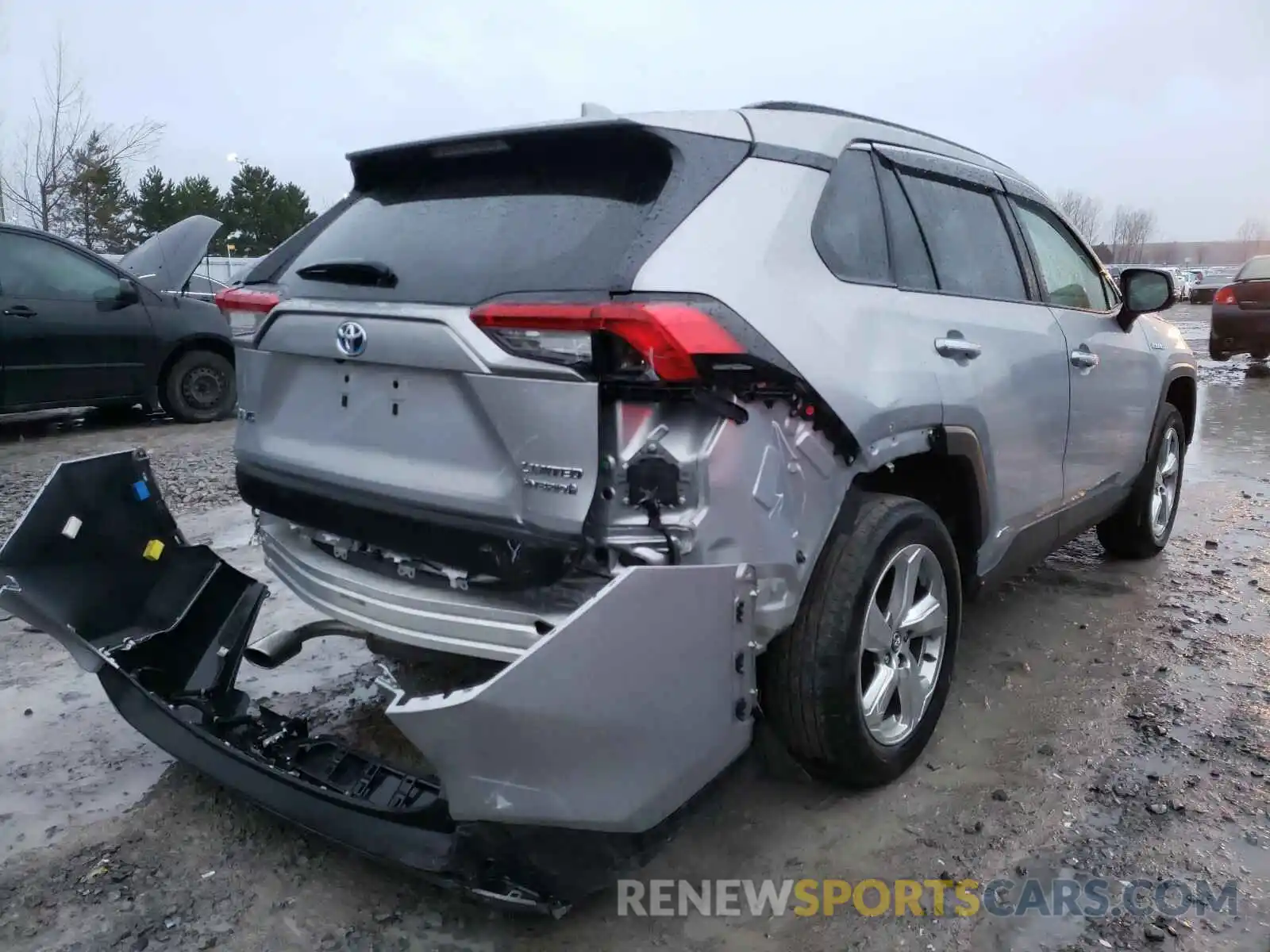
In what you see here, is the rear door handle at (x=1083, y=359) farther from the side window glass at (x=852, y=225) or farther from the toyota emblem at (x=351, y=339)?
the toyota emblem at (x=351, y=339)

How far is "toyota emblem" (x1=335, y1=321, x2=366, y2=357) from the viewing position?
2.39 meters

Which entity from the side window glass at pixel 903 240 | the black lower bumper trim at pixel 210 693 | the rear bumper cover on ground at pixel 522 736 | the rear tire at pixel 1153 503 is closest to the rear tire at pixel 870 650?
the rear bumper cover on ground at pixel 522 736

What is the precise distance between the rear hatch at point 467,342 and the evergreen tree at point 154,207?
3867cm

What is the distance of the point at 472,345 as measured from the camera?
2.15m

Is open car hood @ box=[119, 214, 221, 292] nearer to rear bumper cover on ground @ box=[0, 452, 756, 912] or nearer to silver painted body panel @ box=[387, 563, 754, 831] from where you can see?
rear bumper cover on ground @ box=[0, 452, 756, 912]

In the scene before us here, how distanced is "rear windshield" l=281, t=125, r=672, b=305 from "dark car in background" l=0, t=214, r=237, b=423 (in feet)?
17.2

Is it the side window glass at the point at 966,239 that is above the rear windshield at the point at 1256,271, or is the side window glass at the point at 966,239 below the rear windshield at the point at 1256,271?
above

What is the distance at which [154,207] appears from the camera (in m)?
37.3

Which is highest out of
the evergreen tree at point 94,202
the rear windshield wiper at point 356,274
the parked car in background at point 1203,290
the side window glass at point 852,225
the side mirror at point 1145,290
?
the evergreen tree at point 94,202

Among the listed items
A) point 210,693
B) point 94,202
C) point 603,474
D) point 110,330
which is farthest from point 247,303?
point 94,202

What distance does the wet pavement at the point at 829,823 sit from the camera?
2.26 meters

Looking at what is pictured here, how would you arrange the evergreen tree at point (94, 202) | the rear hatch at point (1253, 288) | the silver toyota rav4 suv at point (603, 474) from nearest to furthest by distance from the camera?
1. the silver toyota rav4 suv at point (603, 474)
2. the rear hatch at point (1253, 288)
3. the evergreen tree at point (94, 202)

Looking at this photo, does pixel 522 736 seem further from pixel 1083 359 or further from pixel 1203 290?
pixel 1203 290

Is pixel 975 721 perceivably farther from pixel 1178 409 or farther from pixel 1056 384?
pixel 1178 409
